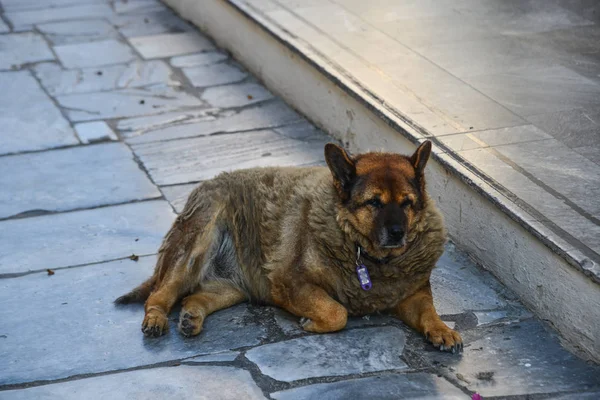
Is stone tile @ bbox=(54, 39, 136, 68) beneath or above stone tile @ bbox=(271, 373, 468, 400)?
beneath

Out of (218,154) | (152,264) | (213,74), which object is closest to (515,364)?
(152,264)

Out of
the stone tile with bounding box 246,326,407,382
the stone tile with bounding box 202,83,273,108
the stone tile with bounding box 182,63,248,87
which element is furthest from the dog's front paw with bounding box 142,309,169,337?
the stone tile with bounding box 182,63,248,87

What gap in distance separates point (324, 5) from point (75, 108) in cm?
280

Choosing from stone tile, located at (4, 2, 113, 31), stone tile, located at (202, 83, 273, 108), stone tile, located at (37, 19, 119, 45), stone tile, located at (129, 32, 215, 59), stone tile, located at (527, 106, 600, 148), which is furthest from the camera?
stone tile, located at (4, 2, 113, 31)

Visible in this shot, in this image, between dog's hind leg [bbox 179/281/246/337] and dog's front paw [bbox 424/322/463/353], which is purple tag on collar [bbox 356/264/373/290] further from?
dog's hind leg [bbox 179/281/246/337]

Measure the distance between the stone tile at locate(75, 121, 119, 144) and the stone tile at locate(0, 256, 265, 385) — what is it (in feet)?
8.45

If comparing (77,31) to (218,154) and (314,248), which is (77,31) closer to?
(218,154)

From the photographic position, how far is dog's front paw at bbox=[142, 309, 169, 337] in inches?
209

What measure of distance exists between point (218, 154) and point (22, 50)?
3.88 m

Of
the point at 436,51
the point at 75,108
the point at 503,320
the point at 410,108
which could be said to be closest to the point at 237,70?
the point at 75,108

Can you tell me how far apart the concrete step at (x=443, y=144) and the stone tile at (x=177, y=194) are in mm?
1452

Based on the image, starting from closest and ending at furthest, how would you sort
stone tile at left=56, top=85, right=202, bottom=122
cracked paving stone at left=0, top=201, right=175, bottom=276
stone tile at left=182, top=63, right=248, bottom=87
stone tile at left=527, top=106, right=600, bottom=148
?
cracked paving stone at left=0, top=201, right=175, bottom=276 → stone tile at left=527, top=106, right=600, bottom=148 → stone tile at left=56, top=85, right=202, bottom=122 → stone tile at left=182, top=63, right=248, bottom=87

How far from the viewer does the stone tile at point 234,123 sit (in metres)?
8.66

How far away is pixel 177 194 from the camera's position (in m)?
7.44
